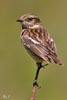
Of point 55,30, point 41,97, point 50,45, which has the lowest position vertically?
point 50,45

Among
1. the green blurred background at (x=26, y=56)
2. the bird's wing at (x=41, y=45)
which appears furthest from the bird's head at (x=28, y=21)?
the green blurred background at (x=26, y=56)

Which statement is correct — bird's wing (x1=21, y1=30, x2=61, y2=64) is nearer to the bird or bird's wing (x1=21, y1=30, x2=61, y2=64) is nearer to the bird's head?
the bird

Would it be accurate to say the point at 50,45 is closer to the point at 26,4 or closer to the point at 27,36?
the point at 27,36

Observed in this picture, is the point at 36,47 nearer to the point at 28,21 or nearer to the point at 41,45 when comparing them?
the point at 41,45

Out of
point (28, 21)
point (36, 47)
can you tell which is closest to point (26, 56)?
point (28, 21)

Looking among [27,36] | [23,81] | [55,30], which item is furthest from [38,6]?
[27,36]

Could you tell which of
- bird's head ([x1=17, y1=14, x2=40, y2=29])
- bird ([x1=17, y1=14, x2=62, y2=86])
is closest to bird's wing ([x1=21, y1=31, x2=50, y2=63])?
bird ([x1=17, y1=14, x2=62, y2=86])
